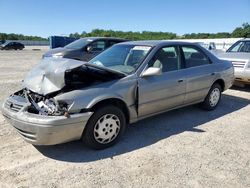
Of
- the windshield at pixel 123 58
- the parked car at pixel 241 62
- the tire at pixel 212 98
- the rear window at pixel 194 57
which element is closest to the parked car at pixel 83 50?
the parked car at pixel 241 62

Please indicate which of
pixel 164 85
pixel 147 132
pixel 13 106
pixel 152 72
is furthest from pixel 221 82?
pixel 13 106

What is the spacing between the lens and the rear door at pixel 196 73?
5.11 meters

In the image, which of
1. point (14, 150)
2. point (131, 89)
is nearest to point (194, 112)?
point (131, 89)

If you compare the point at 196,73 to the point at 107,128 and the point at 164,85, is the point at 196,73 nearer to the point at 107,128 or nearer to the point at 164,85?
the point at 164,85

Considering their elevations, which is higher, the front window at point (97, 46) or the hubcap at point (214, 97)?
the front window at point (97, 46)

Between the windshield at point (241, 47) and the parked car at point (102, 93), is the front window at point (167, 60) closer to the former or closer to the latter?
the parked car at point (102, 93)

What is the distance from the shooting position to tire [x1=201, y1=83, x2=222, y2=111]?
18.8 feet

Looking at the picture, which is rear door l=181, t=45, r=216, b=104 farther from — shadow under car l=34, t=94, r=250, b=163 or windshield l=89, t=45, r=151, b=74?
windshield l=89, t=45, r=151, b=74

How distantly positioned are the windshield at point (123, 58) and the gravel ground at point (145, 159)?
1118 millimetres

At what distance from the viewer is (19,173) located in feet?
10.5

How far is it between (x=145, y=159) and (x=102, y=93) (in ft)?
3.52

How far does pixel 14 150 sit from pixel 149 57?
8.27 ft

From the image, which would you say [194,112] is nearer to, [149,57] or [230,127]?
[230,127]

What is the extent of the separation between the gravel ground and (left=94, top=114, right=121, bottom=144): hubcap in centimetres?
17
